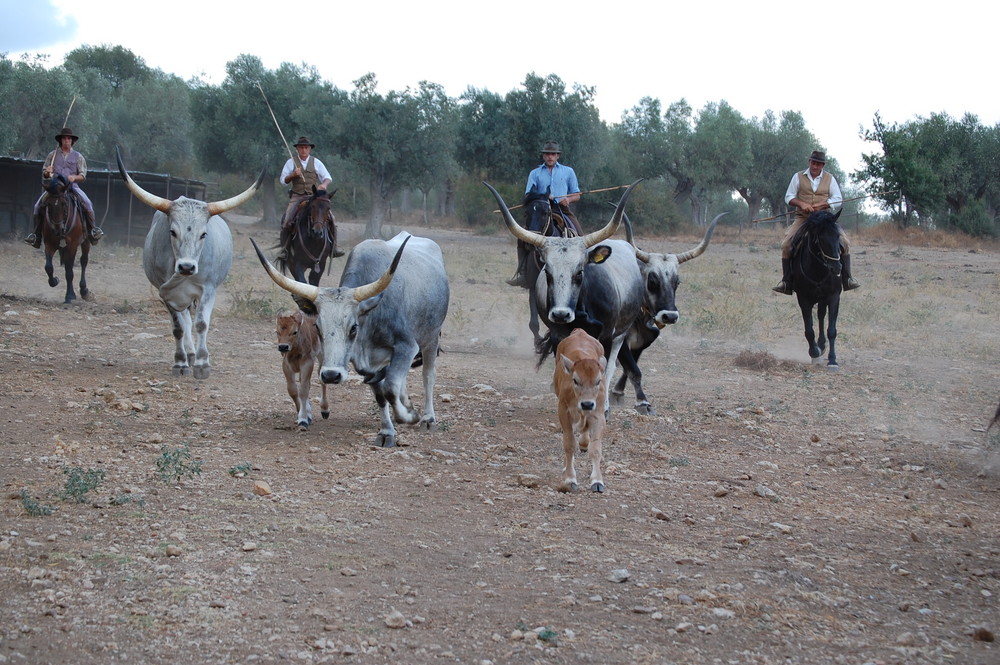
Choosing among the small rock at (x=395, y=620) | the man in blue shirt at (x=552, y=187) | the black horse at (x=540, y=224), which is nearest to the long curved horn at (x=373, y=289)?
the small rock at (x=395, y=620)

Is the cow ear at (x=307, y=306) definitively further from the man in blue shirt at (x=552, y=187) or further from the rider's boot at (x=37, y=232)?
the rider's boot at (x=37, y=232)

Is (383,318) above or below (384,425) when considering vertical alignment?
above

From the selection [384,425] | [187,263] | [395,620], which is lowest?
[395,620]

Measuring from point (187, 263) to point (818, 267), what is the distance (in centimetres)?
793

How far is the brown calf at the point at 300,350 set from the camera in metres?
8.17

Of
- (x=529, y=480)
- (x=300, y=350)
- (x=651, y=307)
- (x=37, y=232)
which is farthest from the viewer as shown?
(x=37, y=232)

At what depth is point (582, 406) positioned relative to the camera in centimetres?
650

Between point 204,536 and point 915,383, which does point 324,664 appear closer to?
point 204,536

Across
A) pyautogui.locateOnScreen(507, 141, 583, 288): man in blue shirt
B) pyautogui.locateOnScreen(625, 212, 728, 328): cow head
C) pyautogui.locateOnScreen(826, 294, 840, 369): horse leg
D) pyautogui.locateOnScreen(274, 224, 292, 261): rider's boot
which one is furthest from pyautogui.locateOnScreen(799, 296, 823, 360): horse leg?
pyautogui.locateOnScreen(274, 224, 292, 261): rider's boot

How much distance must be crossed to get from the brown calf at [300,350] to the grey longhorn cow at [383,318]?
398 millimetres

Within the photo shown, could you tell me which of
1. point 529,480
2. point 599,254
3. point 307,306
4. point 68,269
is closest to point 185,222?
point 307,306

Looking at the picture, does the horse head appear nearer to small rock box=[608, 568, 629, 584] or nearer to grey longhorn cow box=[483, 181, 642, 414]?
grey longhorn cow box=[483, 181, 642, 414]

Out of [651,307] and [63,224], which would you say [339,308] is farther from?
[63,224]

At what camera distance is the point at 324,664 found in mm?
4070
